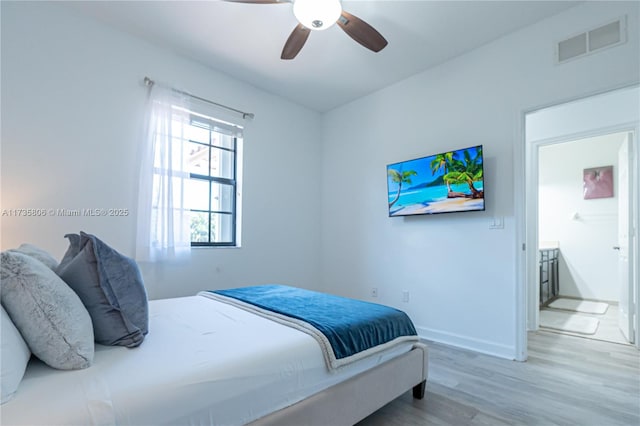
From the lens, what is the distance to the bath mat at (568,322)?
3.56 m

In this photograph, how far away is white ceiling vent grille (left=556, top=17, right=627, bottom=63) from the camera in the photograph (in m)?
2.33

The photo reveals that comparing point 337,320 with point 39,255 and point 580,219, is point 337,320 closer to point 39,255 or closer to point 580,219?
point 39,255

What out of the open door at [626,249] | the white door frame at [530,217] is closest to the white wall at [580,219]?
the open door at [626,249]

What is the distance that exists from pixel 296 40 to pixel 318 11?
1.40 ft

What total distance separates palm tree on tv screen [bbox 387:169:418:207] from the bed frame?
1.83 metres

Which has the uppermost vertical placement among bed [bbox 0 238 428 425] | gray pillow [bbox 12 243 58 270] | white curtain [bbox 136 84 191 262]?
white curtain [bbox 136 84 191 262]

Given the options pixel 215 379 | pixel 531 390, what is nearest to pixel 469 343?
pixel 531 390

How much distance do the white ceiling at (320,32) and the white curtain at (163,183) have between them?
0.57 metres

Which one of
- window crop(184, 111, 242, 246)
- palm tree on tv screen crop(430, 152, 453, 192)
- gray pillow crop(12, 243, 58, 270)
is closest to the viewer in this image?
gray pillow crop(12, 243, 58, 270)

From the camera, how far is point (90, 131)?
2.67m

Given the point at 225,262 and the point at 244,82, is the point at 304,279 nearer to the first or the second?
the point at 225,262

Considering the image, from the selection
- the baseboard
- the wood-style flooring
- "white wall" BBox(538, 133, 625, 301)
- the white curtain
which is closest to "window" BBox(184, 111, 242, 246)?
the white curtain

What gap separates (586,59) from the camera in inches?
97.0

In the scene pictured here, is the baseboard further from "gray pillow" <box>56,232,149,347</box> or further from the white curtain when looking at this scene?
"gray pillow" <box>56,232,149,347</box>
